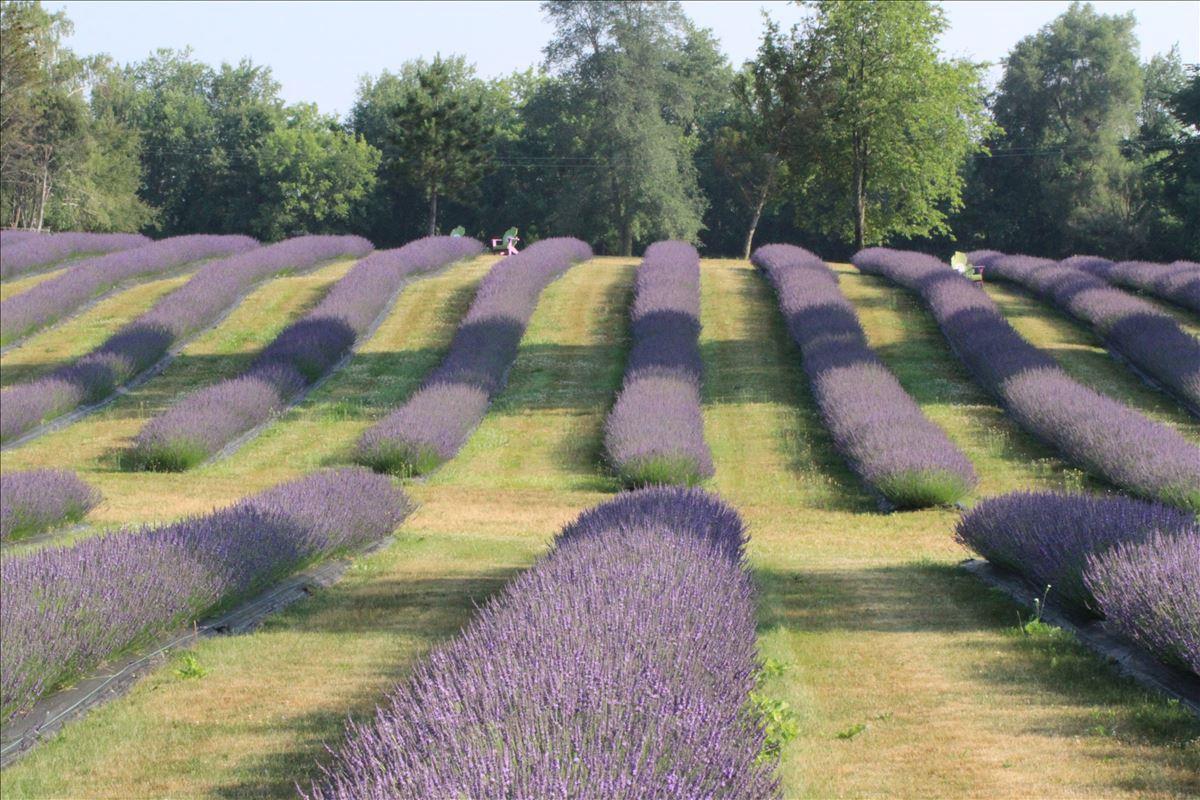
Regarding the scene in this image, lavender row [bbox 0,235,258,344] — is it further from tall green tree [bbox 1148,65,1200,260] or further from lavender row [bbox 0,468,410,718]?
tall green tree [bbox 1148,65,1200,260]

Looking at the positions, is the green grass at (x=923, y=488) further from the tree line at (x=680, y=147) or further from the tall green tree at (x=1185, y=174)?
the tall green tree at (x=1185, y=174)

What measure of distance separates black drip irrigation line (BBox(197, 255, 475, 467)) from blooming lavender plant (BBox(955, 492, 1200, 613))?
31.3ft

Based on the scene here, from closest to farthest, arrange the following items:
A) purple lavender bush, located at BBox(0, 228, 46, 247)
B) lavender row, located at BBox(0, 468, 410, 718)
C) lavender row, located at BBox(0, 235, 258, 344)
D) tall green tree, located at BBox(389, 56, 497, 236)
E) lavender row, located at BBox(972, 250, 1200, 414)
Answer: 1. lavender row, located at BBox(0, 468, 410, 718)
2. lavender row, located at BBox(972, 250, 1200, 414)
3. lavender row, located at BBox(0, 235, 258, 344)
4. purple lavender bush, located at BBox(0, 228, 46, 247)
5. tall green tree, located at BBox(389, 56, 497, 236)

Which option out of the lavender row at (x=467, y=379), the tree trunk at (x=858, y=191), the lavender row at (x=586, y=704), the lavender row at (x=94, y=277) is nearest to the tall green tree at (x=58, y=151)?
the lavender row at (x=94, y=277)

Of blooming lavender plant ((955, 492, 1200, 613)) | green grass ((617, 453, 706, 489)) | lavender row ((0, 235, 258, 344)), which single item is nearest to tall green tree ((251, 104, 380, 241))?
lavender row ((0, 235, 258, 344))

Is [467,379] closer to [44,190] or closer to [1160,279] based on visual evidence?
[1160,279]

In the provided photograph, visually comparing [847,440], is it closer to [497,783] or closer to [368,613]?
[368,613]

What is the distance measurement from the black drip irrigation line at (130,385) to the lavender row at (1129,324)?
14694 mm

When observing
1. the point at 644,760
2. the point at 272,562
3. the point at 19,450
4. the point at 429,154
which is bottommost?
the point at 19,450

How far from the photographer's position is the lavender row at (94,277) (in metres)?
22.0

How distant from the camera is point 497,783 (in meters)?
2.80

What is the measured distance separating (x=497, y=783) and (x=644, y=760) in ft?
1.42

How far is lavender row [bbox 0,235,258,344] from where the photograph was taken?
22.0 meters

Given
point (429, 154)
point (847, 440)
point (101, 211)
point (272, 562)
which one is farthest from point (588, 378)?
point (101, 211)
